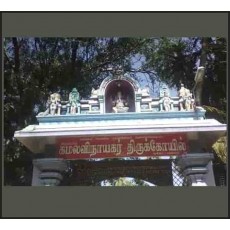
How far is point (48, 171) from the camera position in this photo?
19.3 ft

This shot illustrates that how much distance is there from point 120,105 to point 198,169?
53.3 inches

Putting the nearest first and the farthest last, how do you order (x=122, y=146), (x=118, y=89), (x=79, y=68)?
(x=122, y=146) → (x=118, y=89) → (x=79, y=68)

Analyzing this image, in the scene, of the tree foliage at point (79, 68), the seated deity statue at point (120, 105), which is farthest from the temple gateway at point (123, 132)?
the tree foliage at point (79, 68)

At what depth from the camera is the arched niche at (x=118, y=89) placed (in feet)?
19.6

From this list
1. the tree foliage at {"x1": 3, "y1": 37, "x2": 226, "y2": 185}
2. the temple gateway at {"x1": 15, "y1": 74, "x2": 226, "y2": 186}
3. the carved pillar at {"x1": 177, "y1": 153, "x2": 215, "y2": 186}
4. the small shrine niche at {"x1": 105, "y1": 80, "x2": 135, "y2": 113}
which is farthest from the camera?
the tree foliage at {"x1": 3, "y1": 37, "x2": 226, "y2": 185}

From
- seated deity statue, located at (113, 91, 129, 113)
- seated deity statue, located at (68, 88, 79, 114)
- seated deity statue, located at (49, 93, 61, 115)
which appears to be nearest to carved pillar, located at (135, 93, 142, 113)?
seated deity statue, located at (113, 91, 129, 113)

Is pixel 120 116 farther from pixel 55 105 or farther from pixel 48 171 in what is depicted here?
pixel 48 171

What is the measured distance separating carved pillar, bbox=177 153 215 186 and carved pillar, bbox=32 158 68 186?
167 centimetres

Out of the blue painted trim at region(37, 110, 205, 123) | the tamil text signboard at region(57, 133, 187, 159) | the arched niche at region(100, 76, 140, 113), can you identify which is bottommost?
the tamil text signboard at region(57, 133, 187, 159)

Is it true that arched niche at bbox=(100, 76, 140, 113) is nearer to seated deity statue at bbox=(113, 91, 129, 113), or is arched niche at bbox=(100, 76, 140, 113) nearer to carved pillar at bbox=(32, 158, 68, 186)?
seated deity statue at bbox=(113, 91, 129, 113)

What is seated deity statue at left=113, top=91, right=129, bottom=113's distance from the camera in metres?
5.89

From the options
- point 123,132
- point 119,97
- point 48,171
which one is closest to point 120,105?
point 119,97

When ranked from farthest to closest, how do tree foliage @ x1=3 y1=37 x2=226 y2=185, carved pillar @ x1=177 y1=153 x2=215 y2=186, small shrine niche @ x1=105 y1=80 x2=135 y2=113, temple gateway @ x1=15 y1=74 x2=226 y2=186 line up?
tree foliage @ x1=3 y1=37 x2=226 y2=185 < small shrine niche @ x1=105 y1=80 x2=135 y2=113 < carved pillar @ x1=177 y1=153 x2=215 y2=186 < temple gateway @ x1=15 y1=74 x2=226 y2=186

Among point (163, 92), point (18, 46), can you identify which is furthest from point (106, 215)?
point (18, 46)
